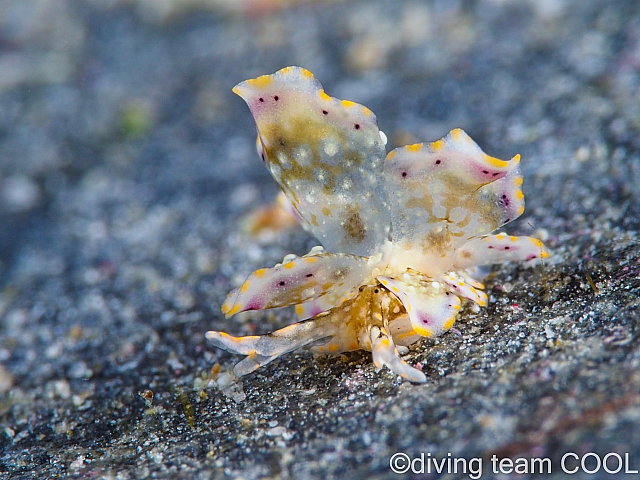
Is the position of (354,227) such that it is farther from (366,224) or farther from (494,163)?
(494,163)

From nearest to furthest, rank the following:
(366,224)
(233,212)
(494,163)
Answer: (494,163) < (366,224) < (233,212)

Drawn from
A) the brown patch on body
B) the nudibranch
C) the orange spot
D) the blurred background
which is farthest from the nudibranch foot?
the orange spot

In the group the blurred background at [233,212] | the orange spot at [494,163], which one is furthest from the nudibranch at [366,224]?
the blurred background at [233,212]

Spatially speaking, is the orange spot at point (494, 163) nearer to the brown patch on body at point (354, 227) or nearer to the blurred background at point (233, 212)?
the brown patch on body at point (354, 227)

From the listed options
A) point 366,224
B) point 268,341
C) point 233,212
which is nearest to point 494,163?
point 366,224

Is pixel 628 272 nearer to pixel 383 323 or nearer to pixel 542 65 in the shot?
pixel 383 323

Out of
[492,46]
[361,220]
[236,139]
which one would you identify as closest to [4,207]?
[236,139]

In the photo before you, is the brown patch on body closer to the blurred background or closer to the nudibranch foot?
the nudibranch foot
